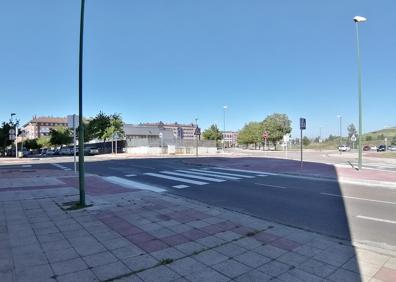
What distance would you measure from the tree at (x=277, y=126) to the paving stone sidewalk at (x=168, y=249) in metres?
71.8

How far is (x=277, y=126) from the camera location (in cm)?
7769

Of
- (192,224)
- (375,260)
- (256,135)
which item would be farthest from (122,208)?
(256,135)

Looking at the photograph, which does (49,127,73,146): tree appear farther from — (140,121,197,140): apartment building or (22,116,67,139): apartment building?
(22,116,67,139): apartment building

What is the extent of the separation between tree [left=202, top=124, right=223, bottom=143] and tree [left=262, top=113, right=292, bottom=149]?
38.6 feet

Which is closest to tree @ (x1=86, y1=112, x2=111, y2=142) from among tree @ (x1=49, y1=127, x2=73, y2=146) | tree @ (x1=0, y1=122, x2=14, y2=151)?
tree @ (x1=0, y1=122, x2=14, y2=151)

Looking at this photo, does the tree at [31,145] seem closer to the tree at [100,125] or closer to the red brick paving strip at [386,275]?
the tree at [100,125]

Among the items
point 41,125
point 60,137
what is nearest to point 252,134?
point 60,137

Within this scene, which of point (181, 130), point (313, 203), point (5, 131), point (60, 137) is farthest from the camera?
point (60, 137)

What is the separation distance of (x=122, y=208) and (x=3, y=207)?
10.2 feet

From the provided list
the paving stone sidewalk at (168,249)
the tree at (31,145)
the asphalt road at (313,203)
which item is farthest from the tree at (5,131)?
the paving stone sidewalk at (168,249)

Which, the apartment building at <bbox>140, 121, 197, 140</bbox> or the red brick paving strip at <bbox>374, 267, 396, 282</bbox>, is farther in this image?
the apartment building at <bbox>140, 121, 197, 140</bbox>

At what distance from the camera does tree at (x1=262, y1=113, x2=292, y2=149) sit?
7738 centimetres

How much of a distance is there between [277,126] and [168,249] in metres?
75.6

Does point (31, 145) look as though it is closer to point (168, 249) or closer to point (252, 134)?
point (252, 134)
